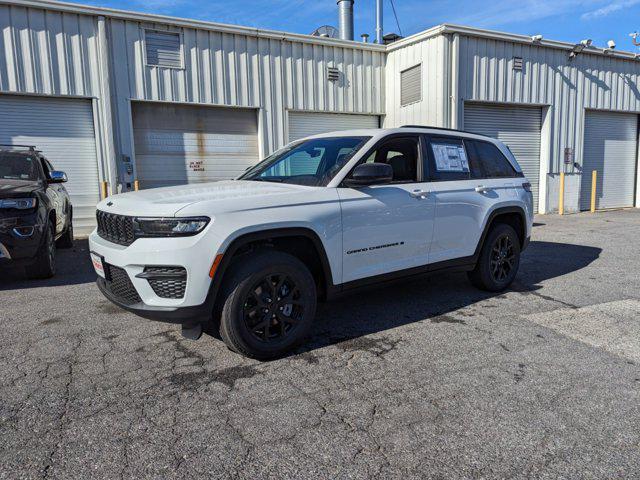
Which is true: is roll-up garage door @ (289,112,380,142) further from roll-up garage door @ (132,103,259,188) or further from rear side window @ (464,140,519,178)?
rear side window @ (464,140,519,178)

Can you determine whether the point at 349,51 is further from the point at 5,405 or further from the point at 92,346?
the point at 5,405

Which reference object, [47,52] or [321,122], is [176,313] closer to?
[47,52]

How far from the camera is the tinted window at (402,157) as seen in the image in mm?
4660

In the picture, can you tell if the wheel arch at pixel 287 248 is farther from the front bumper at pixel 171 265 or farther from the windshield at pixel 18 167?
the windshield at pixel 18 167

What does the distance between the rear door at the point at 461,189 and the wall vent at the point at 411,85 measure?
7.44 meters

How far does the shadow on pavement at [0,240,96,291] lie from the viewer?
6262 mm

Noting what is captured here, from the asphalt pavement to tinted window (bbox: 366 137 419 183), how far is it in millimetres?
1357

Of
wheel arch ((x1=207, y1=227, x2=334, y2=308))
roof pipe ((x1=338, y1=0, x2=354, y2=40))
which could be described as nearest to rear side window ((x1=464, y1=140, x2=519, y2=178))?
wheel arch ((x1=207, y1=227, x2=334, y2=308))

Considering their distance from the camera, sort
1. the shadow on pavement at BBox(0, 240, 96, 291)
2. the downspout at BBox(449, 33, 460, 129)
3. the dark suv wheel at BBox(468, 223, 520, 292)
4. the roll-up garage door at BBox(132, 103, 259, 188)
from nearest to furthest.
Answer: the dark suv wheel at BBox(468, 223, 520, 292)
the shadow on pavement at BBox(0, 240, 96, 291)
the roll-up garage door at BBox(132, 103, 259, 188)
the downspout at BBox(449, 33, 460, 129)

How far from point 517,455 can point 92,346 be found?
3250 mm

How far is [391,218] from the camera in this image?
431 cm

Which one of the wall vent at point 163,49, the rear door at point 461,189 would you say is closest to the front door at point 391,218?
the rear door at point 461,189

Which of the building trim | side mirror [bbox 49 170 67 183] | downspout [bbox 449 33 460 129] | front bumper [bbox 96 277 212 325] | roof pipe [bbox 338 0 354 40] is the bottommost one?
front bumper [bbox 96 277 212 325]

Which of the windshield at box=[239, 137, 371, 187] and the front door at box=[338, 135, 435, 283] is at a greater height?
the windshield at box=[239, 137, 371, 187]
